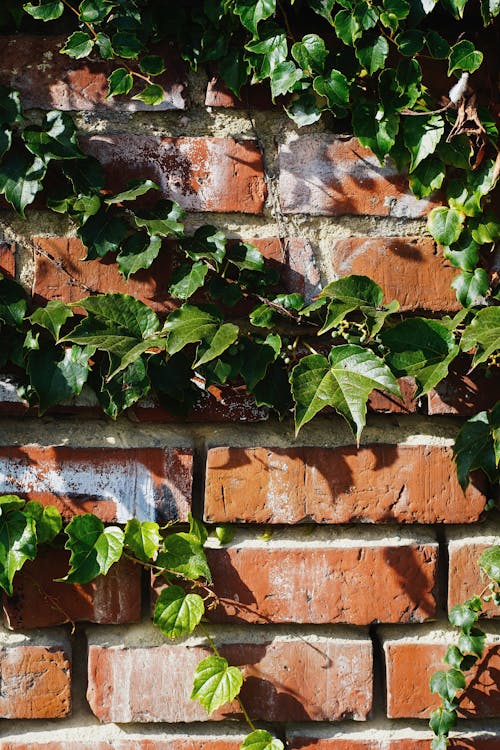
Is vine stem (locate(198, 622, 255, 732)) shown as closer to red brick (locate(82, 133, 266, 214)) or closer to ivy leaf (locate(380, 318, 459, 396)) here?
ivy leaf (locate(380, 318, 459, 396))

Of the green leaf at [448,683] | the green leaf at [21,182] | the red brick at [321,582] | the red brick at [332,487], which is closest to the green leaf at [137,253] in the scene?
the green leaf at [21,182]

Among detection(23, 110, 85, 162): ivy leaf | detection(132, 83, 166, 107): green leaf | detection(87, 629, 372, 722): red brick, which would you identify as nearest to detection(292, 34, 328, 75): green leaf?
detection(132, 83, 166, 107): green leaf

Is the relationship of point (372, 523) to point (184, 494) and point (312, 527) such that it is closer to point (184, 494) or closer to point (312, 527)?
point (312, 527)

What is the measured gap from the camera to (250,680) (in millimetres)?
914

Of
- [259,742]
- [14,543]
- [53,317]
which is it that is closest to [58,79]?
[53,317]

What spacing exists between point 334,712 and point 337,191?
57cm

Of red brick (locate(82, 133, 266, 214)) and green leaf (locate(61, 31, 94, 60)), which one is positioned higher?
green leaf (locate(61, 31, 94, 60))

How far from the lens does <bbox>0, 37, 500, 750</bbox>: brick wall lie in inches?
35.9

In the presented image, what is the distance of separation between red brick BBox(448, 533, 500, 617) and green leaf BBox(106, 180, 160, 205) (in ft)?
1.68

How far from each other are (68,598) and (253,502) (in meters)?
0.23

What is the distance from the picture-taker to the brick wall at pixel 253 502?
912 millimetres

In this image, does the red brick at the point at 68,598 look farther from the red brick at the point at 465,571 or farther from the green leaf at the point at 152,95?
the green leaf at the point at 152,95

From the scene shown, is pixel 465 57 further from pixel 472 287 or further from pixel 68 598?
pixel 68 598

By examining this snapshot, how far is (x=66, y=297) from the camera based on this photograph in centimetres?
94
